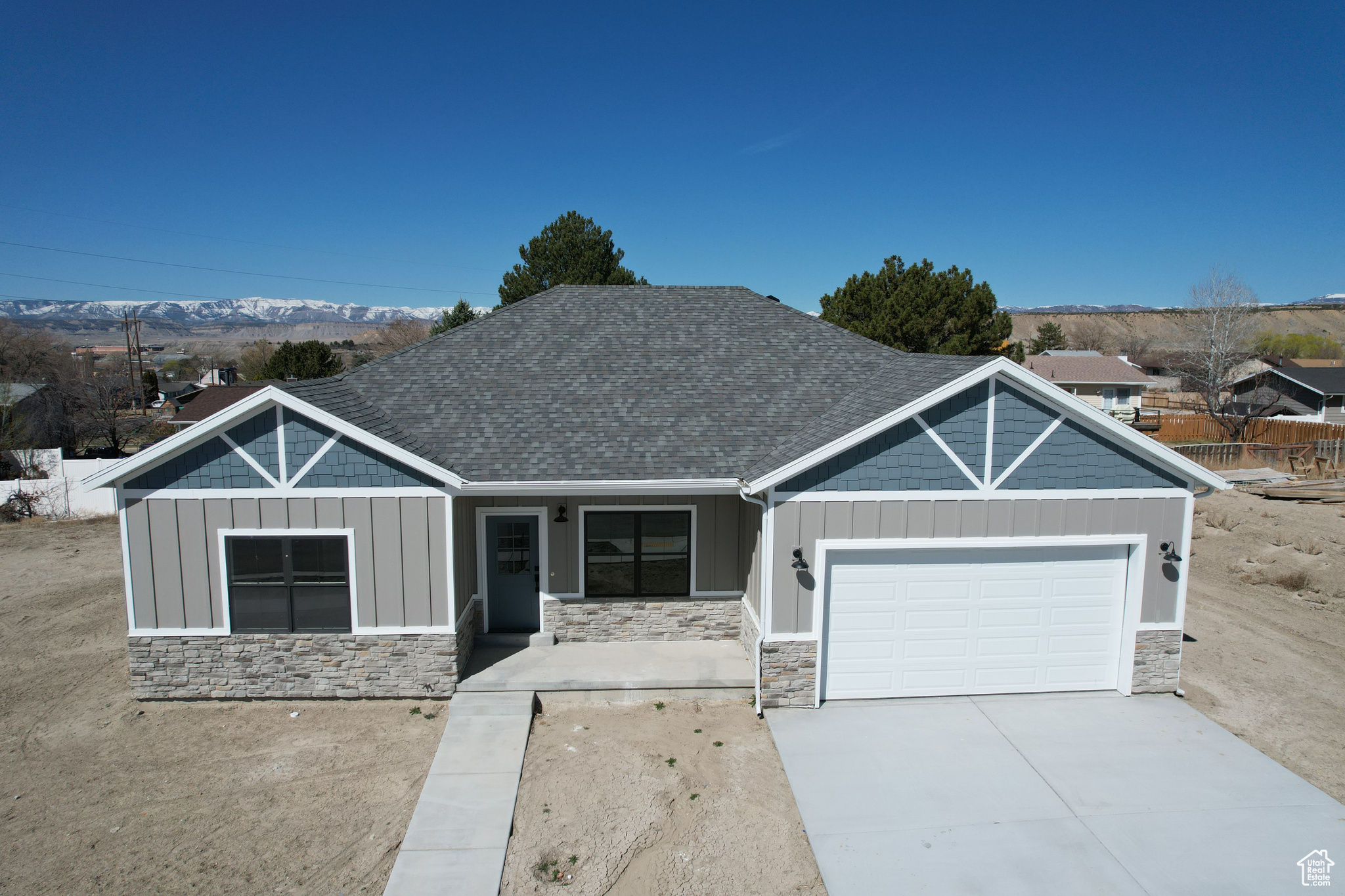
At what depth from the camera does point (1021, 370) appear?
8453 millimetres

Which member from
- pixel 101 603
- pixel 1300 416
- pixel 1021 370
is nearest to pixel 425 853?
pixel 1021 370

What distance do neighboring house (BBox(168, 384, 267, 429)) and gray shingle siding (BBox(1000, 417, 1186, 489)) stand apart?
86.7ft

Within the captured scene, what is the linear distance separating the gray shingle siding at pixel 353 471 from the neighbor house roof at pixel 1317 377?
160ft

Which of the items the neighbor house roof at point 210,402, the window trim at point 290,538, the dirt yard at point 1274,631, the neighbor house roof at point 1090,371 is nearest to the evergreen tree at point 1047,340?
the neighbor house roof at point 1090,371

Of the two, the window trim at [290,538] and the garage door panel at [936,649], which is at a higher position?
the window trim at [290,538]

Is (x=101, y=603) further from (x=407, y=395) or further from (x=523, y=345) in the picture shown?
(x=523, y=345)

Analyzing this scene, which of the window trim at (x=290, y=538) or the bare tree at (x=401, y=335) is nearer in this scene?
the window trim at (x=290, y=538)

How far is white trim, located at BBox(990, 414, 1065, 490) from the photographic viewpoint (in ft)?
29.0

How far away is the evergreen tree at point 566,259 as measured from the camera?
1192 inches

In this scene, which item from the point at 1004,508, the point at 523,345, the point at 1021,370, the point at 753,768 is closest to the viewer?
the point at 753,768

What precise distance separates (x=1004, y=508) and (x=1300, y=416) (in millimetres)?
42701

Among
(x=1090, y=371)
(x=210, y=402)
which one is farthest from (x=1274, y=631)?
(x=1090, y=371)

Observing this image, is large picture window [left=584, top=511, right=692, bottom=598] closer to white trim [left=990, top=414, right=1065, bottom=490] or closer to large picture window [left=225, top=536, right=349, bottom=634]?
large picture window [left=225, top=536, right=349, bottom=634]

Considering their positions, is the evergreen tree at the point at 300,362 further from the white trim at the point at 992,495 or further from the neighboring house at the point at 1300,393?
the neighboring house at the point at 1300,393
